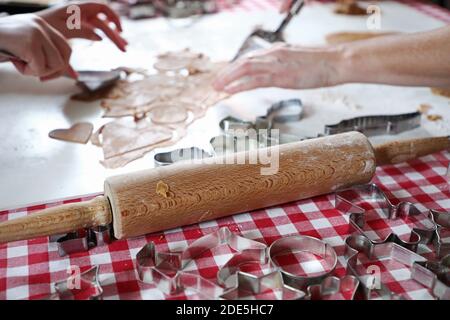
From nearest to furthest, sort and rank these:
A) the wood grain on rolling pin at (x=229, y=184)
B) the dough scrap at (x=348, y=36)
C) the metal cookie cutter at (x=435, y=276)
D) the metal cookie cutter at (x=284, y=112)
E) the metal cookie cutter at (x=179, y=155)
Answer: the metal cookie cutter at (x=435, y=276) → the wood grain on rolling pin at (x=229, y=184) → the metal cookie cutter at (x=179, y=155) → the metal cookie cutter at (x=284, y=112) → the dough scrap at (x=348, y=36)

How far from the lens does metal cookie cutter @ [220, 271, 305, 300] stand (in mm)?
807

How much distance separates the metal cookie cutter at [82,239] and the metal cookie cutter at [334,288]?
35 centimetres

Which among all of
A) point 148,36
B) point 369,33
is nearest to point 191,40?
point 148,36

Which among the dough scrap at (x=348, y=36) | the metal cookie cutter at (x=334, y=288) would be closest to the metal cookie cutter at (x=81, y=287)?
the metal cookie cutter at (x=334, y=288)

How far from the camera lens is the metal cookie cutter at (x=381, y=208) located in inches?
35.9

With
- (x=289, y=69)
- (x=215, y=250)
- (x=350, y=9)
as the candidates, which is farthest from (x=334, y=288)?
(x=350, y=9)

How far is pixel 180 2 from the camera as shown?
2.08m

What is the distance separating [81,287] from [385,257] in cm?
48

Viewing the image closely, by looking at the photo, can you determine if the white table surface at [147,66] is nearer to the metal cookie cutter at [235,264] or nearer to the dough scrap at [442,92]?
the dough scrap at [442,92]

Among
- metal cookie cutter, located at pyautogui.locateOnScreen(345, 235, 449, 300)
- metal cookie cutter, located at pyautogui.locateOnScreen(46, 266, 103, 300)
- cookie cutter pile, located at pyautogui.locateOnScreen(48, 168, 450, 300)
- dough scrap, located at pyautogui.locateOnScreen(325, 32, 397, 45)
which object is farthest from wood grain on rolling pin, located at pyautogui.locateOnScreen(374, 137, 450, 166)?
dough scrap, located at pyautogui.locateOnScreen(325, 32, 397, 45)

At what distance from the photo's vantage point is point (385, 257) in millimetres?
895

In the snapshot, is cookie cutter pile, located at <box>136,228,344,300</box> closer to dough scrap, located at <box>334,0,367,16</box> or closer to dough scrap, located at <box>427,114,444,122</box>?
dough scrap, located at <box>427,114,444,122</box>

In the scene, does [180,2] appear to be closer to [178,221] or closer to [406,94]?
[406,94]

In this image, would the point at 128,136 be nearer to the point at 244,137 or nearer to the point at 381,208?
the point at 244,137
